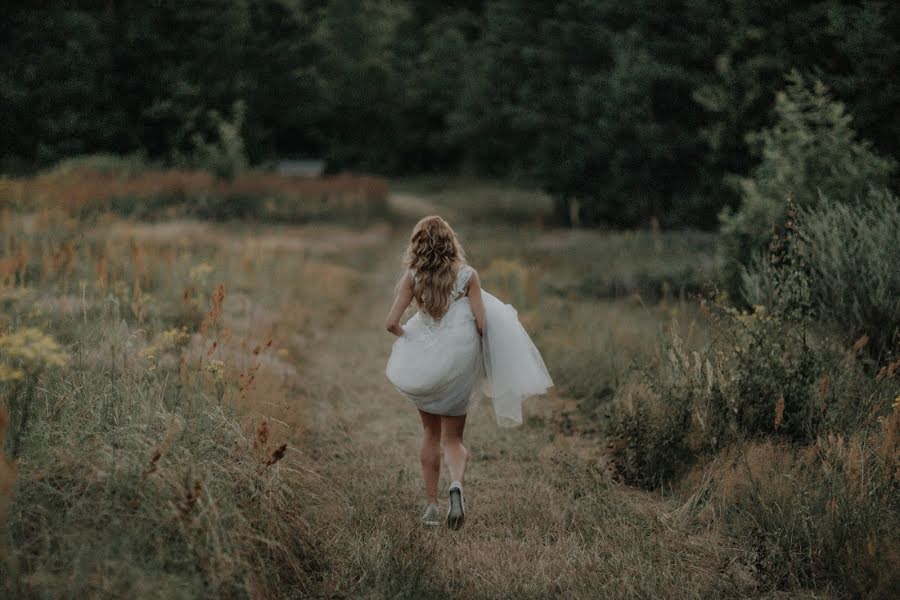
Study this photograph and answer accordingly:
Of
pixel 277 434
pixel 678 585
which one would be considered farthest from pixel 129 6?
pixel 678 585

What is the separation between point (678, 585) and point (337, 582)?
1.70 metres

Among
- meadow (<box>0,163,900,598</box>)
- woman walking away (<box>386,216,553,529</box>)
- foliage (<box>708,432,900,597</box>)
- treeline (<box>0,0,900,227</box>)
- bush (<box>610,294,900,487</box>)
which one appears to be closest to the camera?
meadow (<box>0,163,900,598</box>)

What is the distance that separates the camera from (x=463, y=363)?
4.77m

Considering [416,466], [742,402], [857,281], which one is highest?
[857,281]

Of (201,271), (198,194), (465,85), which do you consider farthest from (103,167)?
(465,85)

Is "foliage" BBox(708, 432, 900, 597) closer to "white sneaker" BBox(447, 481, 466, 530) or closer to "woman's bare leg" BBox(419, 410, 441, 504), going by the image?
"white sneaker" BBox(447, 481, 466, 530)

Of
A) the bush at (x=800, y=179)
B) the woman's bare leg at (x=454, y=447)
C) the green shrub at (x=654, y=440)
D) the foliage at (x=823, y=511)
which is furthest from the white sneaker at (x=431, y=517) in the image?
the bush at (x=800, y=179)

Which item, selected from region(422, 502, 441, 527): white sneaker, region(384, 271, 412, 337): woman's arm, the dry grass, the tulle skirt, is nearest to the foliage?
the tulle skirt

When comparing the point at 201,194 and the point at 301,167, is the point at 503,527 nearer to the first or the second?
the point at 201,194

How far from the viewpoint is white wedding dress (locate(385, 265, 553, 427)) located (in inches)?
187

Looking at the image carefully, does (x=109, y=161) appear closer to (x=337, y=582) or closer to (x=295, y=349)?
(x=295, y=349)

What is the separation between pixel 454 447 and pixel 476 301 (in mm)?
960

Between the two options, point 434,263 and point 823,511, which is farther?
point 434,263

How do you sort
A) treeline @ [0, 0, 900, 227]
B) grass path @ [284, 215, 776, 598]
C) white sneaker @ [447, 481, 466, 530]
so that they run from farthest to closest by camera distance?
1. treeline @ [0, 0, 900, 227]
2. white sneaker @ [447, 481, 466, 530]
3. grass path @ [284, 215, 776, 598]
